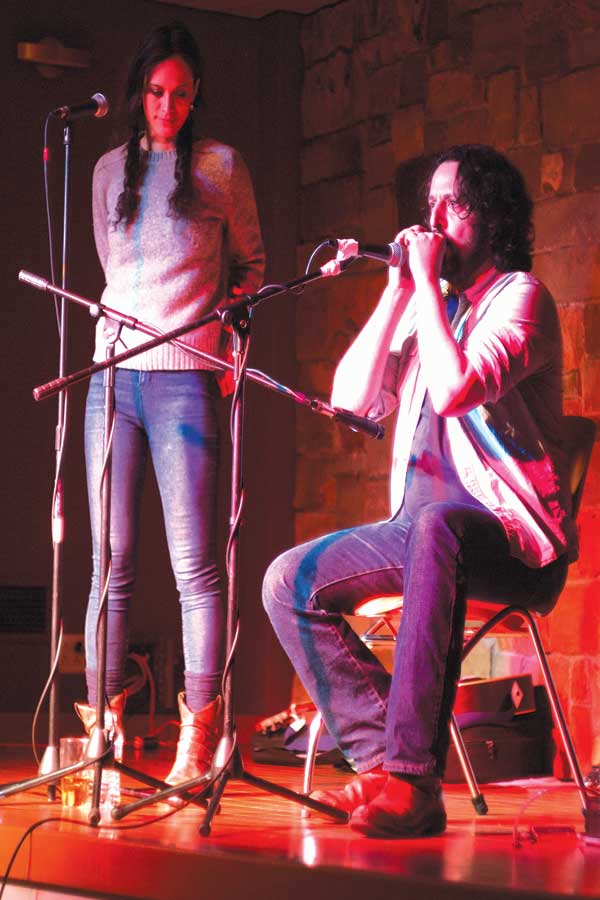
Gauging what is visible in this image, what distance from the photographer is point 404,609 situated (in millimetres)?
2416

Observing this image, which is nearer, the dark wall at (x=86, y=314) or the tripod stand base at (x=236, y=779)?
the tripod stand base at (x=236, y=779)

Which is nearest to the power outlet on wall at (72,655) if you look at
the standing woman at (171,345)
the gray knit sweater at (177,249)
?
the standing woman at (171,345)

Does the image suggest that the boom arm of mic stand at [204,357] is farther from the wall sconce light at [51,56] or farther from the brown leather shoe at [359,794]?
the wall sconce light at [51,56]

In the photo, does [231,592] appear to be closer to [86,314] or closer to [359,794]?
[359,794]

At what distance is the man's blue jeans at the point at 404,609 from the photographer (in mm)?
2359

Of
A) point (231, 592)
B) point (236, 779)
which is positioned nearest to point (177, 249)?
point (231, 592)

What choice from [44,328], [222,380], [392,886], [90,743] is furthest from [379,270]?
[392,886]

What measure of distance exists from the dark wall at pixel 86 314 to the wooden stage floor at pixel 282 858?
1.93 metres

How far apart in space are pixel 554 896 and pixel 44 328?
316cm

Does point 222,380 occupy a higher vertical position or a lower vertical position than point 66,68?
lower

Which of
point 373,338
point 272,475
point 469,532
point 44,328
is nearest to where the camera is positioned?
point 469,532

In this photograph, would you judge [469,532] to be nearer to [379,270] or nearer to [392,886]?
[392,886]

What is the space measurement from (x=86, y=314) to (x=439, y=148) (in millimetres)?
1328

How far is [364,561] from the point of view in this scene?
2.66 metres
